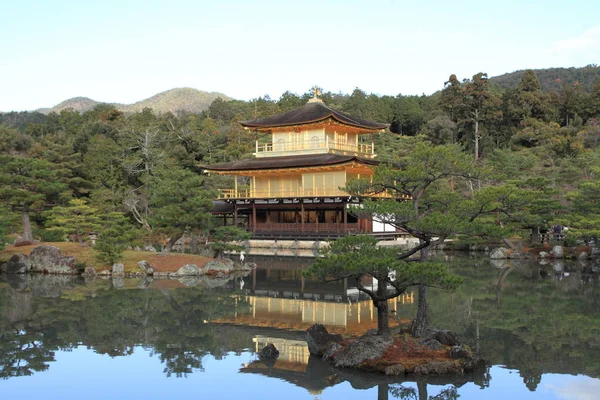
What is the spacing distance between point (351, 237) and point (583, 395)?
4.34m

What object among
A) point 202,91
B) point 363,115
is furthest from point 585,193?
point 202,91

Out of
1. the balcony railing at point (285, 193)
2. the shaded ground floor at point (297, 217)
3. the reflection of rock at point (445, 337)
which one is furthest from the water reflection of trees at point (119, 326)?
the balcony railing at point (285, 193)

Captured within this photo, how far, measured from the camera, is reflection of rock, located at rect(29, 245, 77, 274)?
2430 centimetres

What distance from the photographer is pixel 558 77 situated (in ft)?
322

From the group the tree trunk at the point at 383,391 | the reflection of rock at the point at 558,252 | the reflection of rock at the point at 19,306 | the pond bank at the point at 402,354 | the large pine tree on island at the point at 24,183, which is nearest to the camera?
the tree trunk at the point at 383,391

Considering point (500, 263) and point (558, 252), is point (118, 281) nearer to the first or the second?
Answer: point (500, 263)

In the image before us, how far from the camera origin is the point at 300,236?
35250mm

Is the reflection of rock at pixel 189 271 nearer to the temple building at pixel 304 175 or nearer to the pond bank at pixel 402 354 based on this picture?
the temple building at pixel 304 175

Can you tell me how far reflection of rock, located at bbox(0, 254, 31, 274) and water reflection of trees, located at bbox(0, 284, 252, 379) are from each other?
196 inches

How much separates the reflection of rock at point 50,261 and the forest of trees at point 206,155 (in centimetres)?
134

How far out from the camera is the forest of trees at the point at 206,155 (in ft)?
88.0

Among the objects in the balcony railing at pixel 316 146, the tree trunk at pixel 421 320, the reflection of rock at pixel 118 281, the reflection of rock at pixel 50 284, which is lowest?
the reflection of rock at pixel 118 281

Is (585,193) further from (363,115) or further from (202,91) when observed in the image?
(202,91)

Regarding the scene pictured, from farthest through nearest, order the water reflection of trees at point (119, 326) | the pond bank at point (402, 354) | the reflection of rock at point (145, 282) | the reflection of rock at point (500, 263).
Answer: the reflection of rock at point (500, 263) → the reflection of rock at point (145, 282) → the water reflection of trees at point (119, 326) → the pond bank at point (402, 354)
